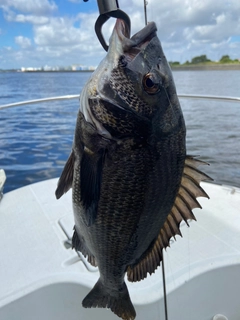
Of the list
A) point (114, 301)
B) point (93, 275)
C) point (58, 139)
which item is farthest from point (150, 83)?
point (58, 139)

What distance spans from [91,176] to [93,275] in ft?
3.56

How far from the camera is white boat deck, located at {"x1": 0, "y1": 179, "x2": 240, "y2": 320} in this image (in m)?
1.74

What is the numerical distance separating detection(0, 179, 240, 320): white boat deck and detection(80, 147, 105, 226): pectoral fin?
96 centimetres

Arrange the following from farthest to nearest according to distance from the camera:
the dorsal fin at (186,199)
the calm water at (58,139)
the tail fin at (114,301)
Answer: the calm water at (58,139) < the tail fin at (114,301) < the dorsal fin at (186,199)

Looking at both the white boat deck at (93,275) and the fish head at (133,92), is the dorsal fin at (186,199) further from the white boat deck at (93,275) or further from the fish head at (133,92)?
the white boat deck at (93,275)

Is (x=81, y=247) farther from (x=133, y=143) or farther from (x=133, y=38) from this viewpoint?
(x=133, y=38)

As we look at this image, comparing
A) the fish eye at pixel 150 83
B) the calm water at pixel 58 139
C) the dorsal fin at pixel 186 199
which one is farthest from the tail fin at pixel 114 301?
the calm water at pixel 58 139

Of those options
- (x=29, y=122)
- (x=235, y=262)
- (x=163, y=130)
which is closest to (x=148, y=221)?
(x=163, y=130)

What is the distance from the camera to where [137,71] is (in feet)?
3.26

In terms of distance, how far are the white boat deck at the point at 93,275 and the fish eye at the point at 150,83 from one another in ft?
4.12

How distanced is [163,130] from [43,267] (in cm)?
146

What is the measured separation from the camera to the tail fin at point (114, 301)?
47.1 inches

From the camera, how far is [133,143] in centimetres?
99

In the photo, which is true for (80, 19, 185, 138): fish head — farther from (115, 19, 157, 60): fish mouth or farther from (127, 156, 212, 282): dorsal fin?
(127, 156, 212, 282): dorsal fin
